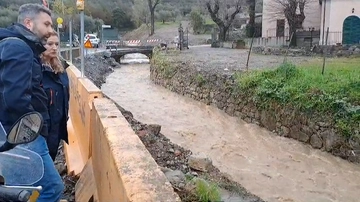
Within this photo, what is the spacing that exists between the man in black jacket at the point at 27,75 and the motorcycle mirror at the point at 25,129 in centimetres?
69

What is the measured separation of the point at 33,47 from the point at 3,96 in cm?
47

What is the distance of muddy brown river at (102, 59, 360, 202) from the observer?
8.90 m

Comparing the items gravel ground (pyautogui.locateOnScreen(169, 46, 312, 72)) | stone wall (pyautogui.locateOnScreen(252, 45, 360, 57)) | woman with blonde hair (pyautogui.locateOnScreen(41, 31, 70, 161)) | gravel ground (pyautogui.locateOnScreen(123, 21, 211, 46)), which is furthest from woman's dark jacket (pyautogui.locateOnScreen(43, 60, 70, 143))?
gravel ground (pyautogui.locateOnScreen(123, 21, 211, 46))

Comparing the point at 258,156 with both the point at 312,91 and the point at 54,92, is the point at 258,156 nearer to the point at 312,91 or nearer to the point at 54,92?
the point at 312,91

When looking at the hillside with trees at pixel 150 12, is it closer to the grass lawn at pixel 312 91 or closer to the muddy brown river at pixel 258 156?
the muddy brown river at pixel 258 156

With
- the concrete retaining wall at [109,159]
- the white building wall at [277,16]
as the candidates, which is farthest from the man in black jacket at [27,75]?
the white building wall at [277,16]

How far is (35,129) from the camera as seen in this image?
2.48 meters

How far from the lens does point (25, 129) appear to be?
241 centimetres

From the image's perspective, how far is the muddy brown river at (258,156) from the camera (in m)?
8.90

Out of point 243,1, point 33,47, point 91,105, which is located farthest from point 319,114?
point 243,1

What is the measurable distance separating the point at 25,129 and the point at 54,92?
57.0 inches

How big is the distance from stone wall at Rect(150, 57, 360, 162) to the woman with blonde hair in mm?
8635

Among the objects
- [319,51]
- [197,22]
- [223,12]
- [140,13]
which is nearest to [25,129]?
[319,51]

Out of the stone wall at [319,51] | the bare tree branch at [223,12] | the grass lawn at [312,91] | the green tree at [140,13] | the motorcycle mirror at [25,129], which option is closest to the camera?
the motorcycle mirror at [25,129]
